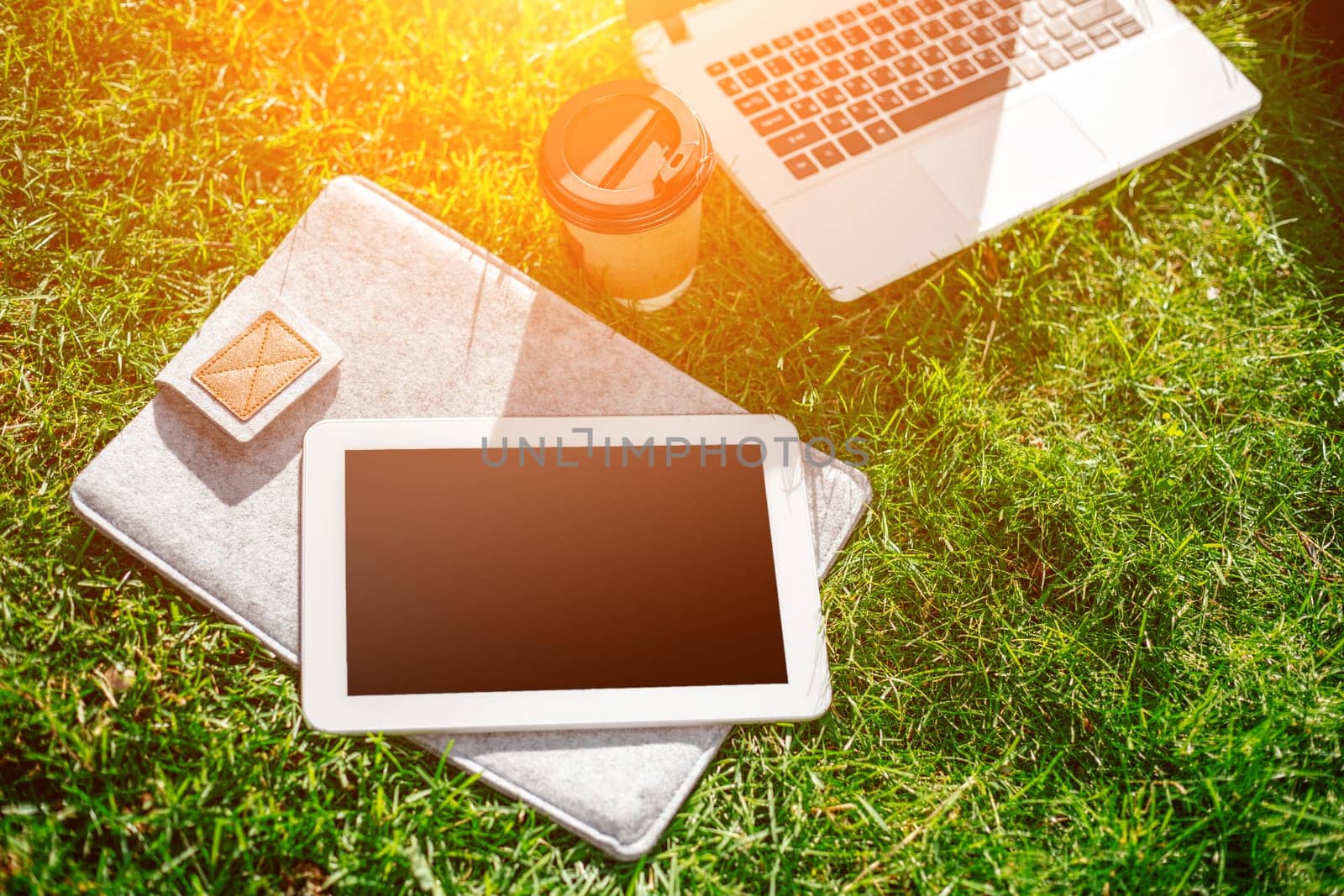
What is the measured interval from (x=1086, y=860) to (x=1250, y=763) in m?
0.32

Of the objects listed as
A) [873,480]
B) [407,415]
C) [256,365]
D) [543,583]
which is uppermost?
[256,365]

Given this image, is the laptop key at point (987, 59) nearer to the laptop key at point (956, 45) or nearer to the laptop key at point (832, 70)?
the laptop key at point (956, 45)

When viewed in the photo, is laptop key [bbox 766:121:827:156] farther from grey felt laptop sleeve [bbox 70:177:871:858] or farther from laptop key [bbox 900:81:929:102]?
grey felt laptop sleeve [bbox 70:177:871:858]

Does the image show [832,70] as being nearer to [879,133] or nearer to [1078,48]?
[879,133]

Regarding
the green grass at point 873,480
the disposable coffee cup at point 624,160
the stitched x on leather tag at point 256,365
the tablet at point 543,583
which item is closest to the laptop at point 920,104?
the green grass at point 873,480

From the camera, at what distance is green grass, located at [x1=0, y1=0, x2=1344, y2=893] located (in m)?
1.37

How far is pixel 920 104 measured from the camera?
5.13 ft

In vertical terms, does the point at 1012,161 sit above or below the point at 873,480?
above

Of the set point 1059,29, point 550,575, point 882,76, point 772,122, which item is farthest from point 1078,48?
point 550,575

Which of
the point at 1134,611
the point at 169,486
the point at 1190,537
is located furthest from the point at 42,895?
the point at 1190,537

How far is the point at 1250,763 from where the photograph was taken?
141 centimetres

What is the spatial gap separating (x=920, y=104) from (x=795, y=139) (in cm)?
24

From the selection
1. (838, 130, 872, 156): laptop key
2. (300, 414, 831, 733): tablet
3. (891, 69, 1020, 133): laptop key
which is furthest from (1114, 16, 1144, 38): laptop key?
(300, 414, 831, 733): tablet

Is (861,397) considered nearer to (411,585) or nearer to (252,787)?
(411,585)
